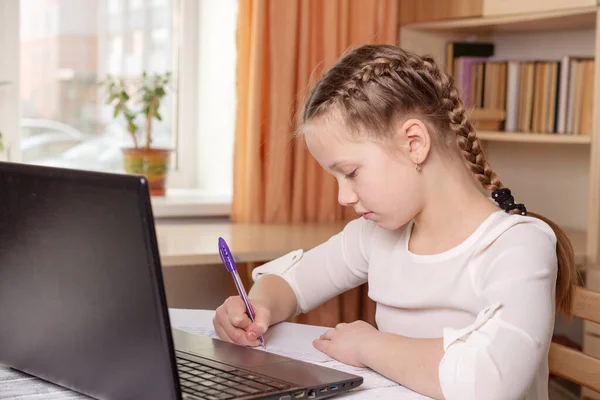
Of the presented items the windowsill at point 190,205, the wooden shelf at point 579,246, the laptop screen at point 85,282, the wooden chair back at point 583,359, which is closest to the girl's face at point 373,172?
the wooden chair back at point 583,359

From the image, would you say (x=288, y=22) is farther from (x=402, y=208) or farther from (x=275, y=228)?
(x=402, y=208)

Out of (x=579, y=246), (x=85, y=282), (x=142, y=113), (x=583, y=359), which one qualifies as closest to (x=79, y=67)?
(x=142, y=113)

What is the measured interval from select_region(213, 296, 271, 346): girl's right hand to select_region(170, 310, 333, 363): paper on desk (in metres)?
0.02

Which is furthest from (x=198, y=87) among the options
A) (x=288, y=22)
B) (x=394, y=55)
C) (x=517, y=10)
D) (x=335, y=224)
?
(x=394, y=55)

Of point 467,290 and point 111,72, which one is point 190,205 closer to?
point 111,72

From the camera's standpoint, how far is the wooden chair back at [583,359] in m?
1.31

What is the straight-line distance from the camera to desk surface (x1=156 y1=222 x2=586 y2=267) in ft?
6.67

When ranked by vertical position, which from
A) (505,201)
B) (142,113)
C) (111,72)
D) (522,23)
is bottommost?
(505,201)

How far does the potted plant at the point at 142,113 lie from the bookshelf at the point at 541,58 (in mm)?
812

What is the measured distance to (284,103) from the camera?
261cm

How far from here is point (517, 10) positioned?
2.46m

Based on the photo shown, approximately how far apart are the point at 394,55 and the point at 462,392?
500 mm

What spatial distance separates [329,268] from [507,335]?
1.65 ft

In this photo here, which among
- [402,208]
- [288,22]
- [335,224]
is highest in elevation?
[288,22]
